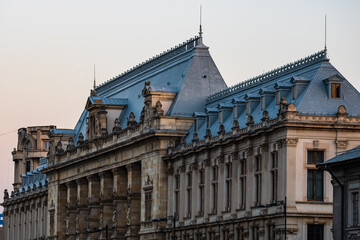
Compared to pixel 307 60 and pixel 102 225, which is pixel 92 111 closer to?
pixel 102 225

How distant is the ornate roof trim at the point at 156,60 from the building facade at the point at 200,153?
0.16 meters

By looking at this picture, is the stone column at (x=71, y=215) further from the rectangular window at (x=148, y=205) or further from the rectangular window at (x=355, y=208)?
the rectangular window at (x=355, y=208)

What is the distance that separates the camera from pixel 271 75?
368 feet

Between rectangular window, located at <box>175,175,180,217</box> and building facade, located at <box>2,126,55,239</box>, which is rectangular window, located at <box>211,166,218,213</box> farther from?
building facade, located at <box>2,126,55,239</box>

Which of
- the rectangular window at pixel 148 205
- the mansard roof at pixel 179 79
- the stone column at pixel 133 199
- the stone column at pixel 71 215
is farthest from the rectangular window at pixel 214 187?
the stone column at pixel 71 215

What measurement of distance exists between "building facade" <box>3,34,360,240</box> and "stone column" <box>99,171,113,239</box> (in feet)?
0.31

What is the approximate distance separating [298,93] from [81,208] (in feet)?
152

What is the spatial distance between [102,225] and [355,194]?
53.6m

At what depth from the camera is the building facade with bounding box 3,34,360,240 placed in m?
100

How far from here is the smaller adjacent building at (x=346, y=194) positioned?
83000 millimetres

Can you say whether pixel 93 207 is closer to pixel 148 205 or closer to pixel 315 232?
pixel 148 205

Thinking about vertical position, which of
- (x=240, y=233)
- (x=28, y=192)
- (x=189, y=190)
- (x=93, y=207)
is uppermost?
(x=28, y=192)

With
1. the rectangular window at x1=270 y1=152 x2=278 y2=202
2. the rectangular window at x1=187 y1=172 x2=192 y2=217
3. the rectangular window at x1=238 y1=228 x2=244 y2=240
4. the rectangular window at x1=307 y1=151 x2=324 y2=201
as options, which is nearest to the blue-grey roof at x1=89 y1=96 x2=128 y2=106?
the rectangular window at x1=187 y1=172 x2=192 y2=217

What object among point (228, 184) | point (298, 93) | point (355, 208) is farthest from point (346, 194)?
point (228, 184)
